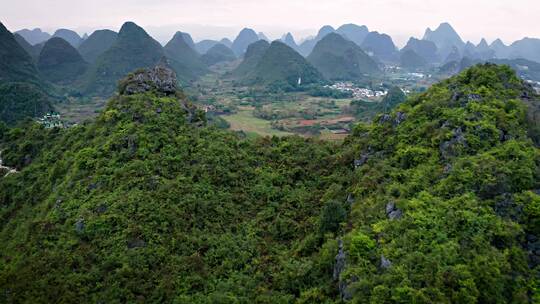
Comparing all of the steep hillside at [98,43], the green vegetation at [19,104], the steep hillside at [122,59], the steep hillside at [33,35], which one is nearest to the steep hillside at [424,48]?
the steep hillside at [122,59]

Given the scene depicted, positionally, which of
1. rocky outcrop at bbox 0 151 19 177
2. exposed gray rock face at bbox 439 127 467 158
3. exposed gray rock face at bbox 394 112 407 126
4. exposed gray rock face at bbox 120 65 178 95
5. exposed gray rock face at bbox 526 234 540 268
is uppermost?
exposed gray rock face at bbox 120 65 178 95

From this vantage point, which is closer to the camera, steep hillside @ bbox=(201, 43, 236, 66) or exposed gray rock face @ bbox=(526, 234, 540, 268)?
exposed gray rock face @ bbox=(526, 234, 540, 268)

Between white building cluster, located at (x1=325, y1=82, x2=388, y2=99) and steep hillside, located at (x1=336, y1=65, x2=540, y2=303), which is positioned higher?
steep hillside, located at (x1=336, y1=65, x2=540, y2=303)

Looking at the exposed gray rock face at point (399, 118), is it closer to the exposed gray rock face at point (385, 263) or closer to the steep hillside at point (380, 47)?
the exposed gray rock face at point (385, 263)

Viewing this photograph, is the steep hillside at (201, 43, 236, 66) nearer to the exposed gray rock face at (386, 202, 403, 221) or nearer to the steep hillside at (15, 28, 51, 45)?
the steep hillside at (15, 28, 51, 45)

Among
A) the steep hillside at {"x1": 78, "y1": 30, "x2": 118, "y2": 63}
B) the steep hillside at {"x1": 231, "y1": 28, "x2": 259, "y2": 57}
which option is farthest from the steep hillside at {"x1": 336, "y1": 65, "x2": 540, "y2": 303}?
A: the steep hillside at {"x1": 231, "y1": 28, "x2": 259, "y2": 57}

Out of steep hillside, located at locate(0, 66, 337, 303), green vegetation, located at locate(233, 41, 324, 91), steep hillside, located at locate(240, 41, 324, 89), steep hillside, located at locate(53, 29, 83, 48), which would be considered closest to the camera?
steep hillside, located at locate(0, 66, 337, 303)

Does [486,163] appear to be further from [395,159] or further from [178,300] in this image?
[178,300]
